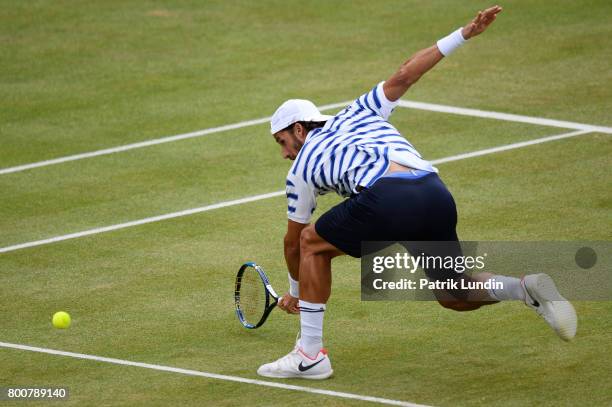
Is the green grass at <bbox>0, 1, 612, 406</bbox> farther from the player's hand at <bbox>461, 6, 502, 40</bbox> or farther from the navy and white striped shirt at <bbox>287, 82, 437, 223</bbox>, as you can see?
the player's hand at <bbox>461, 6, 502, 40</bbox>

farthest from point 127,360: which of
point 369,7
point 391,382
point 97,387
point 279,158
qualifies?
point 369,7

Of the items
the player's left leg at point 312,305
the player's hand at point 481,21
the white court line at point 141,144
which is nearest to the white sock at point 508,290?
the player's left leg at point 312,305

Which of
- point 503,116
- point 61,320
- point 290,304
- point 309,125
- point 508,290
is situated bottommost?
point 61,320

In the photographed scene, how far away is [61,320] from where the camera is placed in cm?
1039

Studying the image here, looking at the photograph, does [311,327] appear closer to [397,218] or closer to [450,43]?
[397,218]

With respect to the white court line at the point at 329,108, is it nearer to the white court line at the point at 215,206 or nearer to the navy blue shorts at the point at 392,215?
the white court line at the point at 215,206

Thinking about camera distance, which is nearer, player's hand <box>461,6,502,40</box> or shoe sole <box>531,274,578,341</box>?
shoe sole <box>531,274,578,341</box>

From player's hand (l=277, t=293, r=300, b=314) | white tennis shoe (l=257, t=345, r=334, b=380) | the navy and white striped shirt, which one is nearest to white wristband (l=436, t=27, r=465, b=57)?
the navy and white striped shirt

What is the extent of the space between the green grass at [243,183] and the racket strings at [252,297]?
19 centimetres

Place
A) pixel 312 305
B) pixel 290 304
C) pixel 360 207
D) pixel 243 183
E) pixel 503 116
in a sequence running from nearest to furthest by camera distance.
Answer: pixel 360 207 < pixel 312 305 < pixel 290 304 < pixel 243 183 < pixel 503 116

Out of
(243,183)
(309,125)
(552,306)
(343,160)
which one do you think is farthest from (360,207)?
(243,183)

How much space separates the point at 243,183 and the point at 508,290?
5780 mm

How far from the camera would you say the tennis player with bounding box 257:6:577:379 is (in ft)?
28.9

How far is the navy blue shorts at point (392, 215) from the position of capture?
8.80 metres
